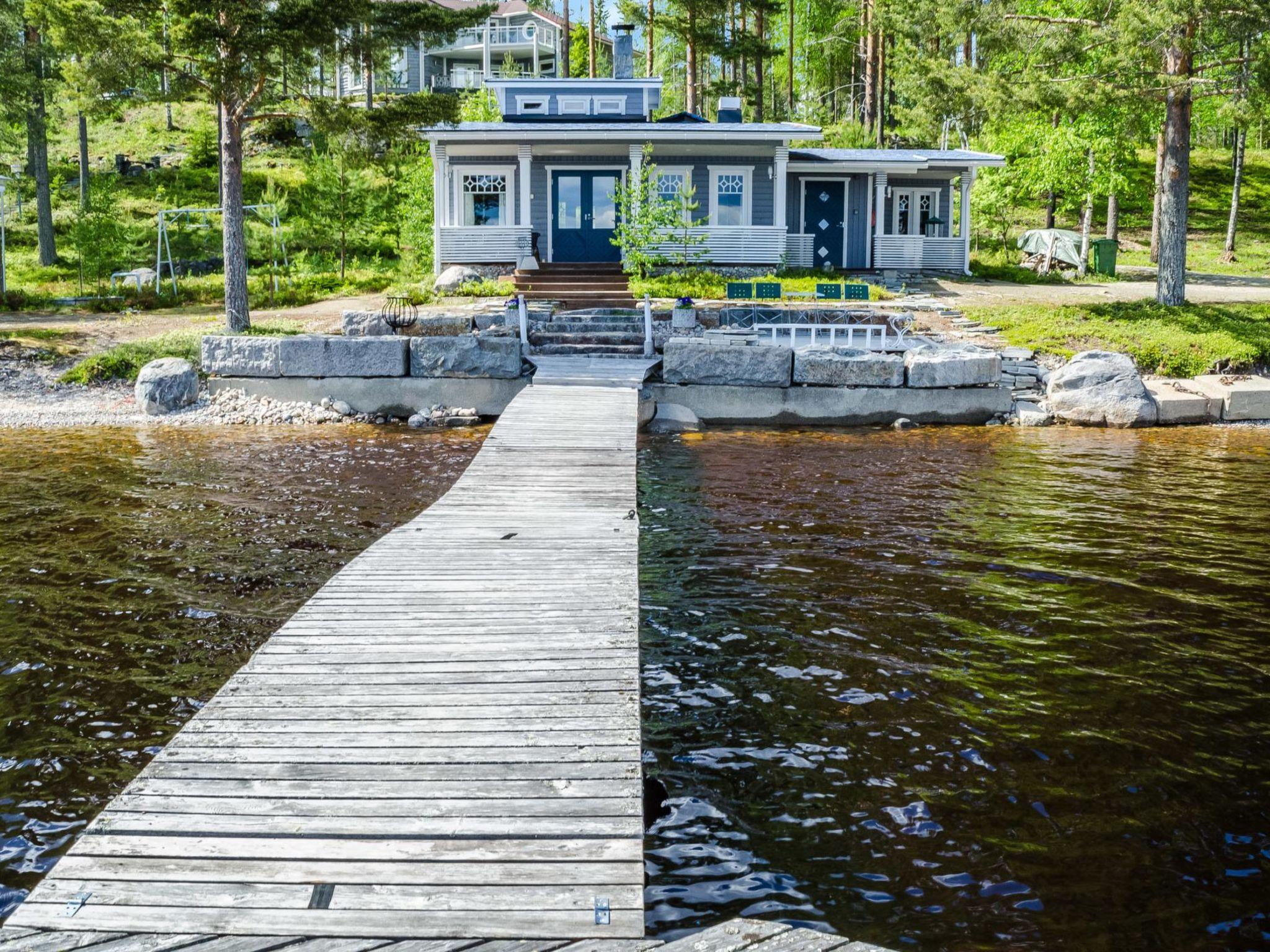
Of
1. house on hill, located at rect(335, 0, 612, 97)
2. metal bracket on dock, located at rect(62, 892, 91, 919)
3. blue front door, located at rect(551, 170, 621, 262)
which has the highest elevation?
house on hill, located at rect(335, 0, 612, 97)

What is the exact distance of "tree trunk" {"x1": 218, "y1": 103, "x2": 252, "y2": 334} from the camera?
1905 centimetres

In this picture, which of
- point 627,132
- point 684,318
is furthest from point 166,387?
point 627,132

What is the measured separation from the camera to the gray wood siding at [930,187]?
3016 centimetres

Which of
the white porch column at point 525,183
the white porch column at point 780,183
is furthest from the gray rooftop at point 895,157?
the white porch column at point 525,183

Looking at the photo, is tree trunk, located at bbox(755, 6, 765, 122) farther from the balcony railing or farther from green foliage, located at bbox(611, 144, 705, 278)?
the balcony railing

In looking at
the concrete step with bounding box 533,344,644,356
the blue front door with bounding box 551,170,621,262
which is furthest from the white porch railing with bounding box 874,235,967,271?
the concrete step with bounding box 533,344,644,356

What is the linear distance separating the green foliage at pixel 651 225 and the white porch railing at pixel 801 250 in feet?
10.2

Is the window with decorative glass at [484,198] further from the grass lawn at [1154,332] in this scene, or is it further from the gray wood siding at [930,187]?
the grass lawn at [1154,332]

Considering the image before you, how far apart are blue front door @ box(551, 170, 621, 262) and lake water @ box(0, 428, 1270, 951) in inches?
597

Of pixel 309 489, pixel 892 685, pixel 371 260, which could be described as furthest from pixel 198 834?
pixel 371 260

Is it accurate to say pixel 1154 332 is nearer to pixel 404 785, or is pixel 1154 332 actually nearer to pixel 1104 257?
pixel 1104 257

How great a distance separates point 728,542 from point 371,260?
27045mm

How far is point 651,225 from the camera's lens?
24.9 m

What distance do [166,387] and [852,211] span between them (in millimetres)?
18544
